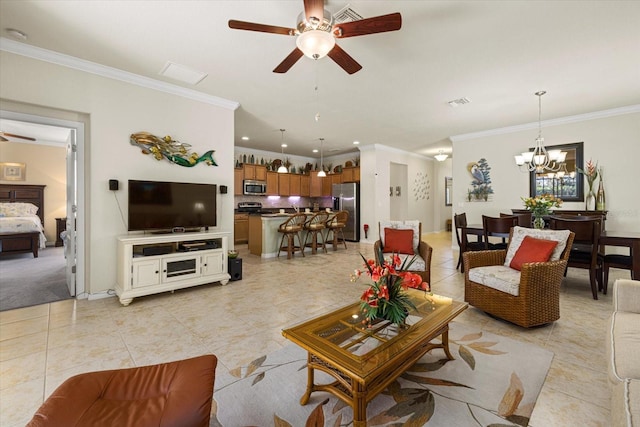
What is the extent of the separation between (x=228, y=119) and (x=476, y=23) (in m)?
3.56

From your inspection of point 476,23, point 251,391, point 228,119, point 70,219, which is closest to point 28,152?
point 70,219

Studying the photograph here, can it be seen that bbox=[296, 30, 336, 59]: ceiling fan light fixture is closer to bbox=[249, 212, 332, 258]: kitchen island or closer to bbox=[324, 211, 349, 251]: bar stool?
bbox=[249, 212, 332, 258]: kitchen island

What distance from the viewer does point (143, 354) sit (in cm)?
218

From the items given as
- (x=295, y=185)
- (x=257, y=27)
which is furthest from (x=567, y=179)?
(x=295, y=185)

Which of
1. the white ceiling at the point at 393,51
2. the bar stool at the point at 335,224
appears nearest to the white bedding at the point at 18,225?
the white ceiling at the point at 393,51

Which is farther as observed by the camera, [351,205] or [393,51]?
[351,205]

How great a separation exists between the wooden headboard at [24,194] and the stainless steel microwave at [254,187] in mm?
5056

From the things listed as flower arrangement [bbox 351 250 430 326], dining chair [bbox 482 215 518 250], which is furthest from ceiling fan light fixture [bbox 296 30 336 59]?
dining chair [bbox 482 215 518 250]

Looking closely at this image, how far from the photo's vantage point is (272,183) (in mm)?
8680

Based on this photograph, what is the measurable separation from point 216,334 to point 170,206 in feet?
6.71

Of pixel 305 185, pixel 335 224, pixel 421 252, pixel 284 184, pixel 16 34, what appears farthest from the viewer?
pixel 305 185

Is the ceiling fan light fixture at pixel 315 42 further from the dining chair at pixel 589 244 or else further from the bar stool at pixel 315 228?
the bar stool at pixel 315 228

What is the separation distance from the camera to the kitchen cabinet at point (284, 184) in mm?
8859

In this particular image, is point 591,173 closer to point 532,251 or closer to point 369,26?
point 532,251
